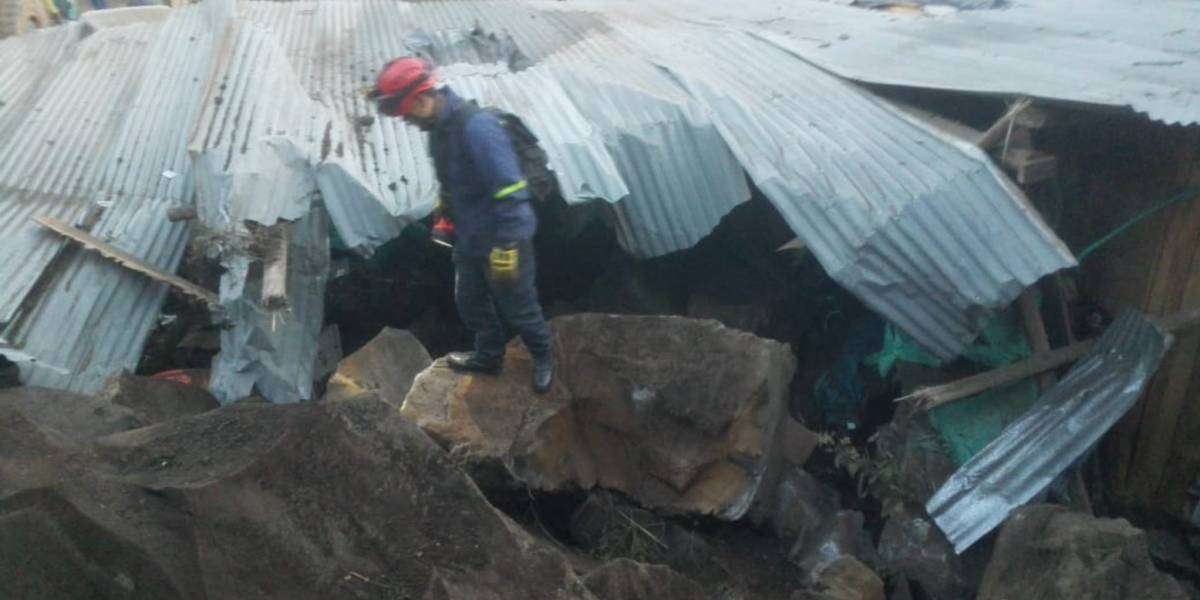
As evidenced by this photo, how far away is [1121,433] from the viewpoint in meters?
4.32

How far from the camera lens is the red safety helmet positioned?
11.8 ft

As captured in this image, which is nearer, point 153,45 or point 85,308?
point 85,308

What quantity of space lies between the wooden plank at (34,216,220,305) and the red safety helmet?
1.39 metres

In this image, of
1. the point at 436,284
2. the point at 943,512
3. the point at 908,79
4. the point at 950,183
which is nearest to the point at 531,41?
the point at 436,284

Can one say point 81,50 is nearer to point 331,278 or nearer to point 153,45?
point 153,45

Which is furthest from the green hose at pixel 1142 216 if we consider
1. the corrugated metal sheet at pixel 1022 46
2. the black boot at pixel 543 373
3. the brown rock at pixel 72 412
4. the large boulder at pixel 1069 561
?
the brown rock at pixel 72 412

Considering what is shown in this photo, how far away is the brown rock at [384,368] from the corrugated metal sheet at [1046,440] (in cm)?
222

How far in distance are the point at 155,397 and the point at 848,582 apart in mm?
2808

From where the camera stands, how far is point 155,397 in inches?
160

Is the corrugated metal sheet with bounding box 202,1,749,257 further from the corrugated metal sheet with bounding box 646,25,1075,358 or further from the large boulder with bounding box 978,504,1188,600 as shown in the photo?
the large boulder with bounding box 978,504,1188,600

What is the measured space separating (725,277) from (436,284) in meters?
1.51

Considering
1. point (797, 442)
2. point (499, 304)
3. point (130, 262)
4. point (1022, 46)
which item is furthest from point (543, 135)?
point (1022, 46)

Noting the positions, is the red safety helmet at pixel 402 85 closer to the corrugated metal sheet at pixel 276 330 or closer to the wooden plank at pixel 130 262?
the corrugated metal sheet at pixel 276 330

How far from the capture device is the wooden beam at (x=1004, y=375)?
4.09m
